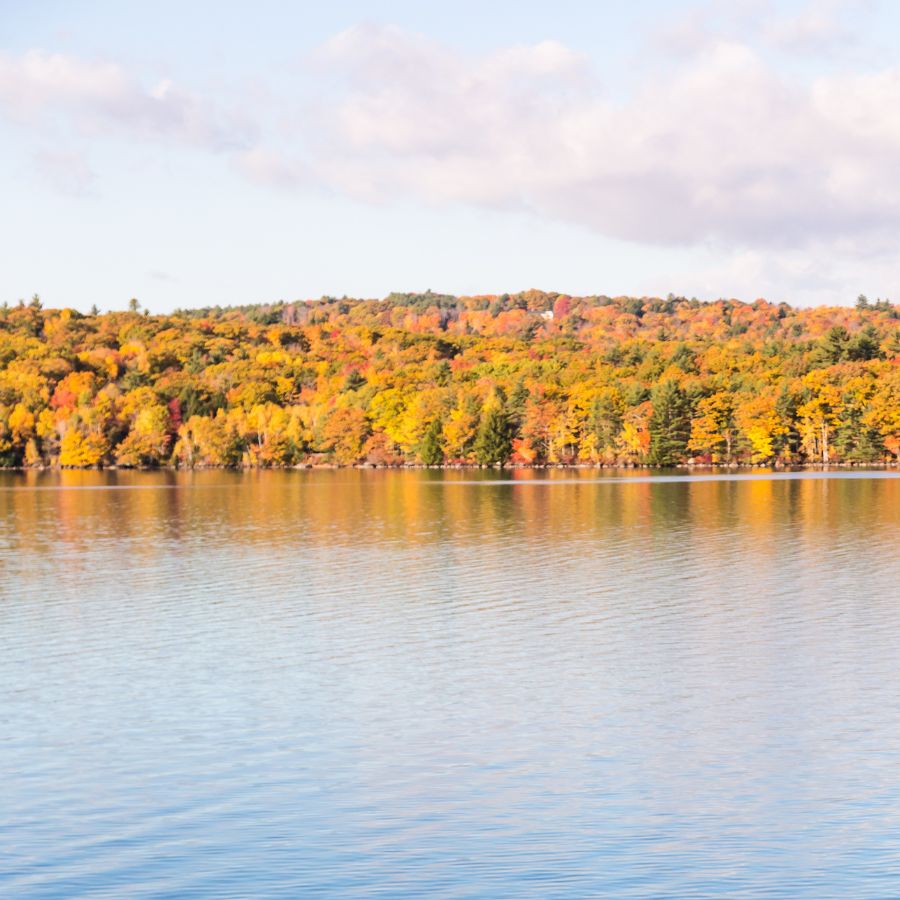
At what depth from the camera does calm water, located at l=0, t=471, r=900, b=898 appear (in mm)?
12992

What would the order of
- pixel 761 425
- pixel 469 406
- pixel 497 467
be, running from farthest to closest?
pixel 469 406 → pixel 497 467 → pixel 761 425

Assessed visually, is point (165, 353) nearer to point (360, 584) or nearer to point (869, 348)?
point (869, 348)

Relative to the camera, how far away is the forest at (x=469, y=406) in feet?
442

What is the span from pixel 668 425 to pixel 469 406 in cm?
2405

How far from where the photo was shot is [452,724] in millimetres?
18812

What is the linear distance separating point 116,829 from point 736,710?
390 inches

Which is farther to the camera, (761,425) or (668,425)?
(668,425)

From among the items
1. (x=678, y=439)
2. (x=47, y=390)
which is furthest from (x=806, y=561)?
(x=47, y=390)

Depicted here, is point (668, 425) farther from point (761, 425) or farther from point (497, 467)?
point (497, 467)

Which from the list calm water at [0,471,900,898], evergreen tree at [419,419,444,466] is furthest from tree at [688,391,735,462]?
calm water at [0,471,900,898]

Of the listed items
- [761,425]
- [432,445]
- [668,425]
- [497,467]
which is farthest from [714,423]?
[432,445]

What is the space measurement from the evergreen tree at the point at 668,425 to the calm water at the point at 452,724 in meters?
92.4

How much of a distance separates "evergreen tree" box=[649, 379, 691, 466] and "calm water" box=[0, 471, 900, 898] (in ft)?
303

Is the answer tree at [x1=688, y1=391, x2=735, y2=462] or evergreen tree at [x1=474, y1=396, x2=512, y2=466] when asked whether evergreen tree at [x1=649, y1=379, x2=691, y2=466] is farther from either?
evergreen tree at [x1=474, y1=396, x2=512, y2=466]
